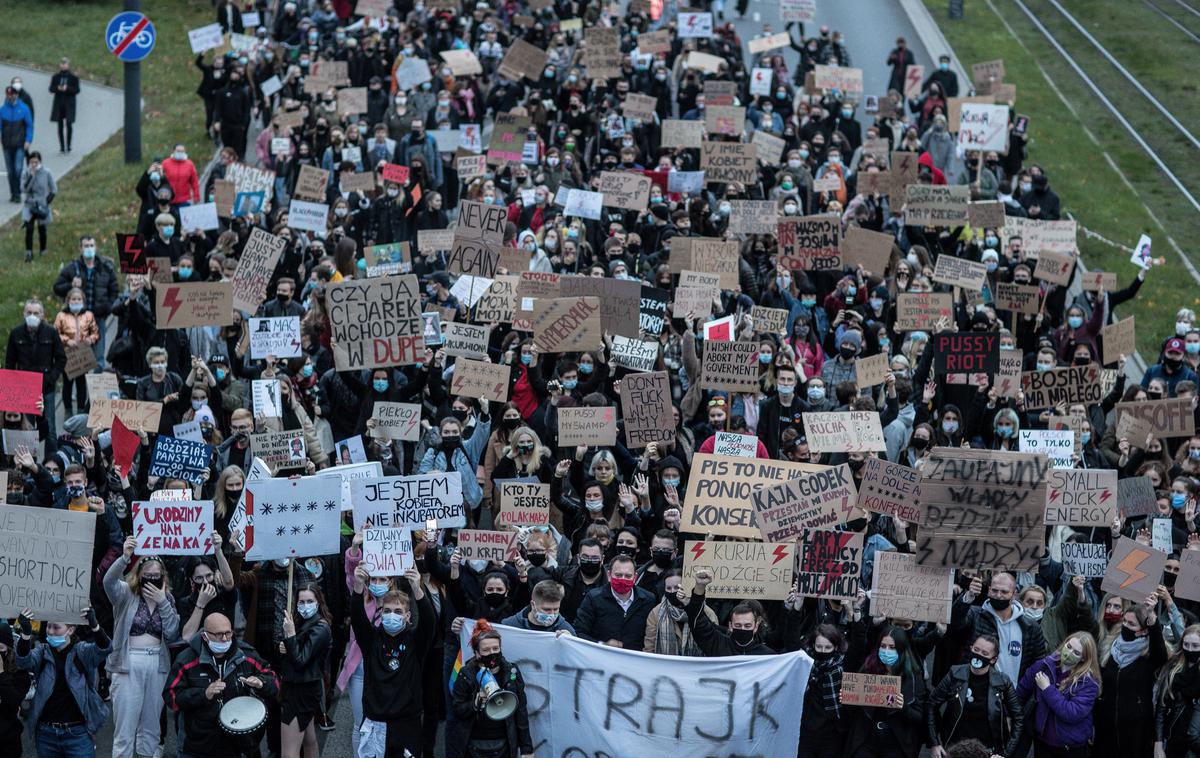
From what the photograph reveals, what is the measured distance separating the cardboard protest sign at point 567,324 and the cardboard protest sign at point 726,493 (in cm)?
340

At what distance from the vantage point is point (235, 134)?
27.1 metres

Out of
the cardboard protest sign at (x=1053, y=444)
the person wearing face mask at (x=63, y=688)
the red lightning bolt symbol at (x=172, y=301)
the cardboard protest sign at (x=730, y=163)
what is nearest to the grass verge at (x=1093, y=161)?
the cardboard protest sign at (x=730, y=163)

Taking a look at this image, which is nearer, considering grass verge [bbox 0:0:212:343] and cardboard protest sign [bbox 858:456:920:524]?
cardboard protest sign [bbox 858:456:920:524]

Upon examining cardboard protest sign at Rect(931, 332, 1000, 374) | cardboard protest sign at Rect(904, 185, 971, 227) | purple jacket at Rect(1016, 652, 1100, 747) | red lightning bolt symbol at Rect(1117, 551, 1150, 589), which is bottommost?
purple jacket at Rect(1016, 652, 1100, 747)

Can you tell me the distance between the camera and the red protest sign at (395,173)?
2178 centimetres

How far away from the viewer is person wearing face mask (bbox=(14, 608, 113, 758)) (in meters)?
11.5

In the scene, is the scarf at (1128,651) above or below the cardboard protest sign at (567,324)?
below

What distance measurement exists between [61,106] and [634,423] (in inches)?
707

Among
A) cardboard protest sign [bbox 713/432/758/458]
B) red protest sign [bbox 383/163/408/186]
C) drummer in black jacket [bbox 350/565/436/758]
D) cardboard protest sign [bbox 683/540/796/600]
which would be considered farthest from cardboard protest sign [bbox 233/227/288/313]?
cardboard protest sign [bbox 683/540/796/600]

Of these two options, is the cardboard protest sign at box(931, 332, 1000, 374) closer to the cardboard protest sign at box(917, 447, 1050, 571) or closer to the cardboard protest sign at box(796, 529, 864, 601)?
the cardboard protest sign at box(917, 447, 1050, 571)

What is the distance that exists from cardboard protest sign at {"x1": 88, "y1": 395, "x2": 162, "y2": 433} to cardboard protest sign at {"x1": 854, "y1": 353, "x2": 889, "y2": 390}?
6577 millimetres

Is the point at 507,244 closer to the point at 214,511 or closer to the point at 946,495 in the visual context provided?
the point at 214,511

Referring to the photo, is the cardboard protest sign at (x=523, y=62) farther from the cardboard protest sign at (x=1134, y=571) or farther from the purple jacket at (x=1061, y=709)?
the purple jacket at (x=1061, y=709)

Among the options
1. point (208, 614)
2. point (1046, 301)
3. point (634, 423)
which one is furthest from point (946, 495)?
point (1046, 301)
